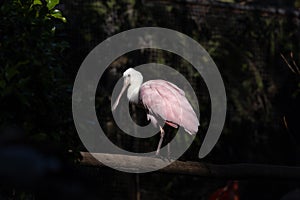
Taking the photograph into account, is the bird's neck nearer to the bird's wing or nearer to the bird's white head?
the bird's white head

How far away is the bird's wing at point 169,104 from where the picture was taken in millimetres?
4464

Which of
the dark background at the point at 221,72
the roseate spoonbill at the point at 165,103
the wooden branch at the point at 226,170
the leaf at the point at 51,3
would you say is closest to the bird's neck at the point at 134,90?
the roseate spoonbill at the point at 165,103

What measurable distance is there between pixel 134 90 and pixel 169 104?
1.64ft

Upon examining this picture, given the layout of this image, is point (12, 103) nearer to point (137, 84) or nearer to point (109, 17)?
point (137, 84)

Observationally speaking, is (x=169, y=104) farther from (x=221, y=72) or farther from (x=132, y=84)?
(x=221, y=72)

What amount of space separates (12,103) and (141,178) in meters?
3.58

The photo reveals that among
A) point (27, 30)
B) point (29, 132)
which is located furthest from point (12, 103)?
point (27, 30)

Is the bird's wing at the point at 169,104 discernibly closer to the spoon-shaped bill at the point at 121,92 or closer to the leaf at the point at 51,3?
the spoon-shaped bill at the point at 121,92

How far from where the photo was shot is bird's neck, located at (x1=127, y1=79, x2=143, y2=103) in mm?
4961

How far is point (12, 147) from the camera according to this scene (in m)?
0.63

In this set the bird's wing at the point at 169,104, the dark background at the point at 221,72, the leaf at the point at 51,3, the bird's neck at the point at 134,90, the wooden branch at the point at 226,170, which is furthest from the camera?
the dark background at the point at 221,72

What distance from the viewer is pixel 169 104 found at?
460 centimetres

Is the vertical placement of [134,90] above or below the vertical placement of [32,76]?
below

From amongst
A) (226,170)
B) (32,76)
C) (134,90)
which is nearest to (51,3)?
(32,76)
